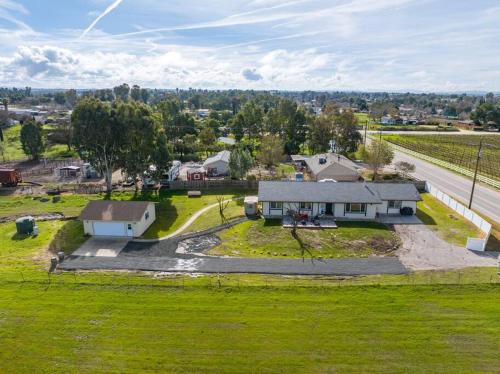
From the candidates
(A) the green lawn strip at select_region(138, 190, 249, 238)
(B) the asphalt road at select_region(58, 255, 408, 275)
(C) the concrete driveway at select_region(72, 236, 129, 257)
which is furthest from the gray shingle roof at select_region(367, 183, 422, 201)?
(C) the concrete driveway at select_region(72, 236, 129, 257)

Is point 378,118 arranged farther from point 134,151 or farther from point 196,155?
point 134,151

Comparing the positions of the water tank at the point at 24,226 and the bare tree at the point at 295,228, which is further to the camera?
the water tank at the point at 24,226

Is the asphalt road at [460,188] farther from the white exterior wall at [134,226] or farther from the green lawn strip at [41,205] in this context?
the green lawn strip at [41,205]

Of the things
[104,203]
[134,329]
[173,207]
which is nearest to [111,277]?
[134,329]

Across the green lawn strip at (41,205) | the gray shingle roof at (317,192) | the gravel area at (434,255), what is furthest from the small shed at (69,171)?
the gravel area at (434,255)

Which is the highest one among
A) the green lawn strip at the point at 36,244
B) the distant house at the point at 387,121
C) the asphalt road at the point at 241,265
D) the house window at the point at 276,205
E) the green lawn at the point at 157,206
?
the distant house at the point at 387,121

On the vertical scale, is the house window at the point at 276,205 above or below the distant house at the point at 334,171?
below

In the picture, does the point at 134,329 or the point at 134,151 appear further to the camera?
the point at 134,151
